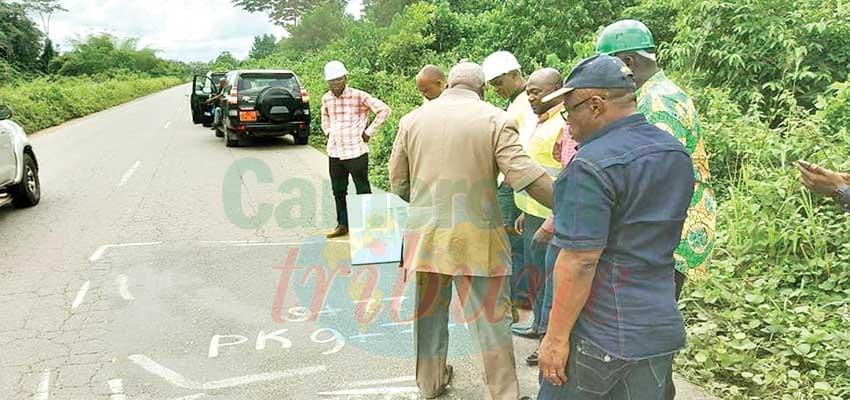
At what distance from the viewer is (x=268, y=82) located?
13.6m

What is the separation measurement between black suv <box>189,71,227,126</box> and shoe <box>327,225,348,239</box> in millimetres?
12587

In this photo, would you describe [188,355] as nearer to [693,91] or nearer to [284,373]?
[284,373]

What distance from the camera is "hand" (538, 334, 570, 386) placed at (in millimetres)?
2002

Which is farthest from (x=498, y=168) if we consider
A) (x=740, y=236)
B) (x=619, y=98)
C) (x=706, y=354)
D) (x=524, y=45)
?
(x=524, y=45)

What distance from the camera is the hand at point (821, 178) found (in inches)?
103

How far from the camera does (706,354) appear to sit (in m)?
3.56

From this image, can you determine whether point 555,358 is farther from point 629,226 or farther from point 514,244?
point 514,244

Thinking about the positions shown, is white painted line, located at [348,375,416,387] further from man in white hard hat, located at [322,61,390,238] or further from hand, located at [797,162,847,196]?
man in white hard hat, located at [322,61,390,238]

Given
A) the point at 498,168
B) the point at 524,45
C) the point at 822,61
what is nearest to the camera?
the point at 498,168

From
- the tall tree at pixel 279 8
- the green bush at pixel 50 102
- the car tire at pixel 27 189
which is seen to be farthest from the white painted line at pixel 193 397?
the tall tree at pixel 279 8

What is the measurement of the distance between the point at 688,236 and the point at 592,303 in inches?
A: 37.5

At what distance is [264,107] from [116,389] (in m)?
10.1

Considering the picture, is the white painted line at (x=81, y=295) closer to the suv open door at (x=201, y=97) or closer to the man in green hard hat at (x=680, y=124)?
the man in green hard hat at (x=680, y=124)

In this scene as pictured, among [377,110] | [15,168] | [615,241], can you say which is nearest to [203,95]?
[15,168]
